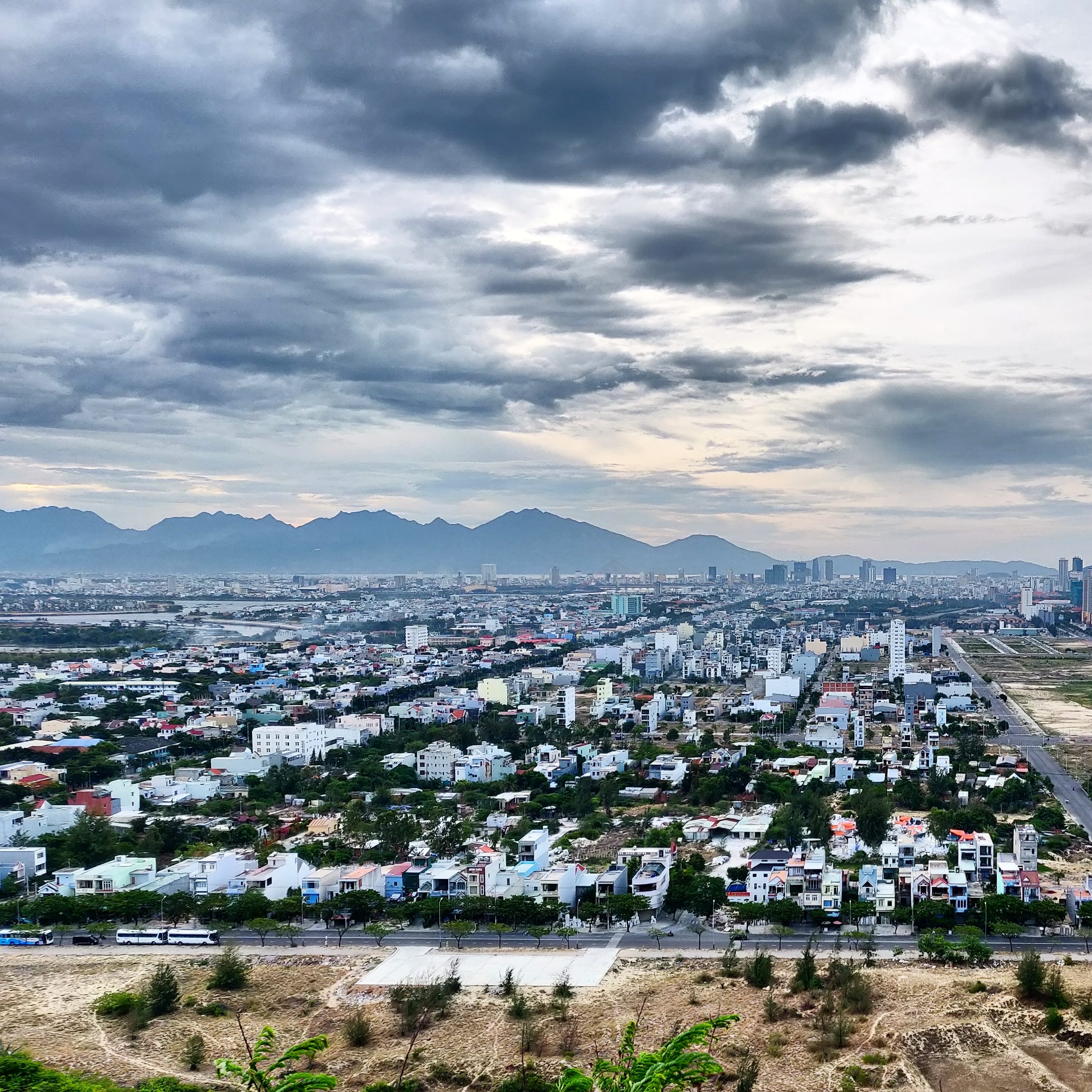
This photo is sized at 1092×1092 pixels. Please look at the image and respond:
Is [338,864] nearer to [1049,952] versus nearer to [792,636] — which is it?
[1049,952]

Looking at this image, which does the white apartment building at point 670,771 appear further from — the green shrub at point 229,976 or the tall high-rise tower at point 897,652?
the tall high-rise tower at point 897,652

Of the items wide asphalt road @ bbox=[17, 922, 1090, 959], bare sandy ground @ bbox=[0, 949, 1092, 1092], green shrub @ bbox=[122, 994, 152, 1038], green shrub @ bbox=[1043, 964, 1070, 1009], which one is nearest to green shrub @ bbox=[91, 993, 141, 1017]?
green shrub @ bbox=[122, 994, 152, 1038]

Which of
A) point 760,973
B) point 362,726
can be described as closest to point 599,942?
point 760,973

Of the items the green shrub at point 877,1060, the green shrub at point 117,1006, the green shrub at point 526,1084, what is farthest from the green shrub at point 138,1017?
the green shrub at point 877,1060

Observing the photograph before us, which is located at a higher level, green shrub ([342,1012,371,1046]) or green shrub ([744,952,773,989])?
green shrub ([744,952,773,989])

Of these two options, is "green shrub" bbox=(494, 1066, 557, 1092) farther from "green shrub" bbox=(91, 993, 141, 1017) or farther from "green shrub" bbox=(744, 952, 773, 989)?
"green shrub" bbox=(91, 993, 141, 1017)

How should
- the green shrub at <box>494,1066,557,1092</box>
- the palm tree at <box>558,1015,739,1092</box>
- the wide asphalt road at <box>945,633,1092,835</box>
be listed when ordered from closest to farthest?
1. the palm tree at <box>558,1015,739,1092</box>
2. the green shrub at <box>494,1066,557,1092</box>
3. the wide asphalt road at <box>945,633,1092,835</box>
